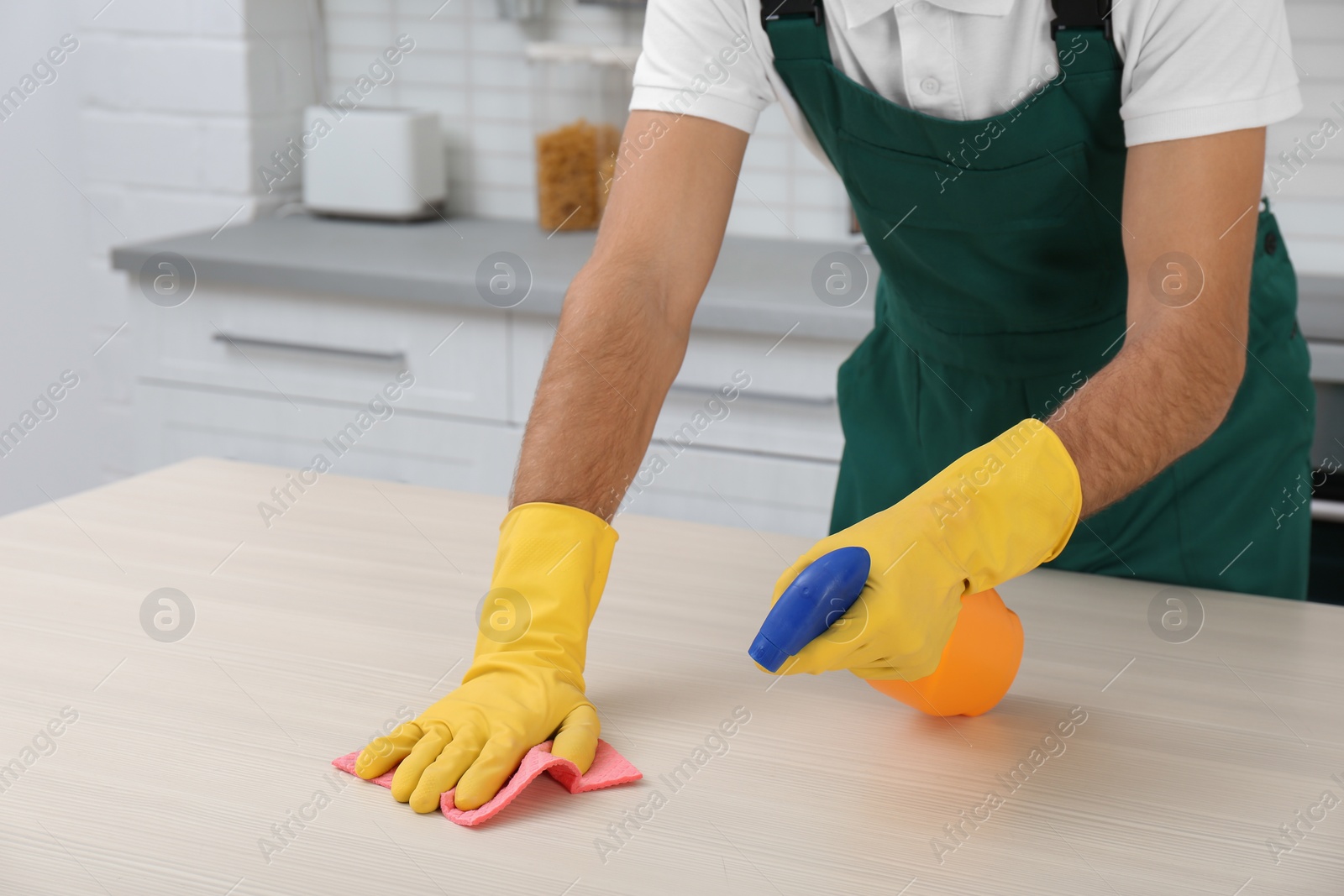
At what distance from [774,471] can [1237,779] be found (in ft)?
3.83

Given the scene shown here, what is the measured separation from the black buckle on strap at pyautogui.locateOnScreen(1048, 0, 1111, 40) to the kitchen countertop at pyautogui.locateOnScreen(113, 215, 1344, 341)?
76 centimetres

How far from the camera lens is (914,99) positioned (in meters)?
1.11

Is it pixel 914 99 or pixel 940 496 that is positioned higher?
pixel 914 99

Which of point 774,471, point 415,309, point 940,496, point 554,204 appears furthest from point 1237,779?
point 554,204

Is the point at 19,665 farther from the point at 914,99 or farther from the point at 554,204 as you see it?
the point at 554,204

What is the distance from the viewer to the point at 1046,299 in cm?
122

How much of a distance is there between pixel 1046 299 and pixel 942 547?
0.50 m

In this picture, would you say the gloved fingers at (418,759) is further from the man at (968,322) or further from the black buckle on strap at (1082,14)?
the black buckle on strap at (1082,14)

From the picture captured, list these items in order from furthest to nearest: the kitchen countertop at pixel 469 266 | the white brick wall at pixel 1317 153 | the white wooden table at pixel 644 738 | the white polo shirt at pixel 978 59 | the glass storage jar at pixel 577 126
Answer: the glass storage jar at pixel 577 126 → the white brick wall at pixel 1317 153 → the kitchen countertop at pixel 469 266 → the white polo shirt at pixel 978 59 → the white wooden table at pixel 644 738

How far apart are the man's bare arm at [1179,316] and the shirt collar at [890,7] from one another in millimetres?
181

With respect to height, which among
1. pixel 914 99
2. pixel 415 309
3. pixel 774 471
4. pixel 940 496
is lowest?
pixel 774 471

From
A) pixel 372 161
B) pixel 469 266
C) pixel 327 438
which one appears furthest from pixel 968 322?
pixel 372 161

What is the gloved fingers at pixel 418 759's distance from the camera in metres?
0.75

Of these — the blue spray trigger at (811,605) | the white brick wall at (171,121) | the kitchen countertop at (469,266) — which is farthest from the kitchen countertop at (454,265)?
the blue spray trigger at (811,605)
